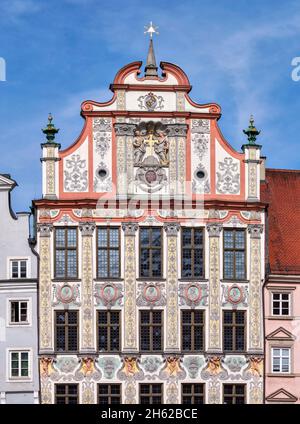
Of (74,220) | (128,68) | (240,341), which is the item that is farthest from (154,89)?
(240,341)

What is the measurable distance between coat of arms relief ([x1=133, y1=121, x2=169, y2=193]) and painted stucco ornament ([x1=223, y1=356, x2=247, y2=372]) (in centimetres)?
664

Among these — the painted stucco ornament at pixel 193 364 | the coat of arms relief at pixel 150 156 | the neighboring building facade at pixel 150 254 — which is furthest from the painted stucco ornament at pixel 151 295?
the coat of arms relief at pixel 150 156

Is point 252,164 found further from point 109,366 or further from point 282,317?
point 109,366

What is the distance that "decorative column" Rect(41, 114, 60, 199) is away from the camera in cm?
6206

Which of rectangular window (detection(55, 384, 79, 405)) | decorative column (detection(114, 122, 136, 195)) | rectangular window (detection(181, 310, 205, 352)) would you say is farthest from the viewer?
decorative column (detection(114, 122, 136, 195))

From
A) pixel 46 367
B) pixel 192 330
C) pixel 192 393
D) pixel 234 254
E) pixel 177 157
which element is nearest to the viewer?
pixel 46 367

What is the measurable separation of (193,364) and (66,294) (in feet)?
16.9

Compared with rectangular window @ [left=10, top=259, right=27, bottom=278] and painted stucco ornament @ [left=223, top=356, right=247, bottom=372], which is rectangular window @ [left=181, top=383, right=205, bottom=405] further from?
rectangular window @ [left=10, top=259, right=27, bottom=278]

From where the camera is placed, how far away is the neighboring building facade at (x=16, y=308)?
60.9 metres

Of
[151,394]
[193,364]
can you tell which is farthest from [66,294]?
[193,364]

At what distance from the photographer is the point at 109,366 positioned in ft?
200

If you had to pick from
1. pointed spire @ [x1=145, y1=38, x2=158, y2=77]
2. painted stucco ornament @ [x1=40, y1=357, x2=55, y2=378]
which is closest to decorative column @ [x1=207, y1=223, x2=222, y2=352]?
painted stucco ornament @ [x1=40, y1=357, x2=55, y2=378]

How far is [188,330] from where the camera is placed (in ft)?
202

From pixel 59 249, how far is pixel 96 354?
13.1ft
